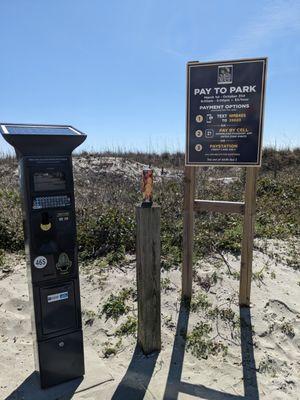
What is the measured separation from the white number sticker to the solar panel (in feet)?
3.05

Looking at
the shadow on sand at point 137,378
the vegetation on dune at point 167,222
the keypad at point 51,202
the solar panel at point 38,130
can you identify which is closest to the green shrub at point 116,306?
the shadow on sand at point 137,378

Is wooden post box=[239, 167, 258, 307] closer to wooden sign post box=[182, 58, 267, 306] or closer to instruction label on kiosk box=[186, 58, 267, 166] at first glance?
wooden sign post box=[182, 58, 267, 306]

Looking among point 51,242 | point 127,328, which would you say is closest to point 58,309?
point 51,242

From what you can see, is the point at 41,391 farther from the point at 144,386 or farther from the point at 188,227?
the point at 188,227

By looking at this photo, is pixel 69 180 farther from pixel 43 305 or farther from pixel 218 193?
pixel 218 193

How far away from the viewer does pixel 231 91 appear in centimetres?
374

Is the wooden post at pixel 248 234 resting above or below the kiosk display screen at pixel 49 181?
below

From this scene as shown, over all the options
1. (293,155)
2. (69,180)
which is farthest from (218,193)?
(293,155)

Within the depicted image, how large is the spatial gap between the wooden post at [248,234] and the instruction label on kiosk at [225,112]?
8.4 inches

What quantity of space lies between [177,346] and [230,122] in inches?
92.1

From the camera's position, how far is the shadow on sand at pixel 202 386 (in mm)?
2879

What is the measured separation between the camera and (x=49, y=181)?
104 inches

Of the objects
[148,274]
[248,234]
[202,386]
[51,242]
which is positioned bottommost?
[202,386]

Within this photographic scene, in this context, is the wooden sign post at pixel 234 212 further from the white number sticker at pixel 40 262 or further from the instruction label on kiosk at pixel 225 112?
the white number sticker at pixel 40 262
